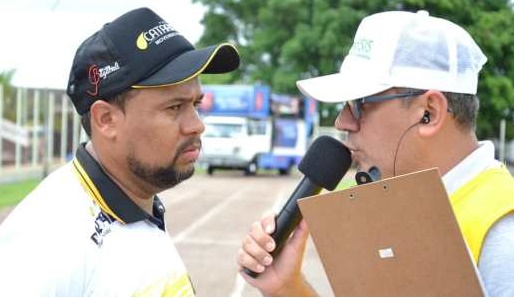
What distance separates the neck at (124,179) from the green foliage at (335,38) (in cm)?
2716

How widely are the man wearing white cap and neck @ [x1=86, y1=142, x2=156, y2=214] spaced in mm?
422

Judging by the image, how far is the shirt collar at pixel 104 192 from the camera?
2.03 m

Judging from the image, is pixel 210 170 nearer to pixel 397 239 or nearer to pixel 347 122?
pixel 347 122

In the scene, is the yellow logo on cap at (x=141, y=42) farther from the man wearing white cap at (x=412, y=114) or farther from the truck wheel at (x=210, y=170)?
the truck wheel at (x=210, y=170)

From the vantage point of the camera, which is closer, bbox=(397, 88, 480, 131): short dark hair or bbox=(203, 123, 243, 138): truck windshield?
bbox=(397, 88, 480, 131): short dark hair

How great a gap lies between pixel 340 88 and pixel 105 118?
0.71 metres

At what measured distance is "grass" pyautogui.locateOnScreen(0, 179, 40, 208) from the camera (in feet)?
49.0

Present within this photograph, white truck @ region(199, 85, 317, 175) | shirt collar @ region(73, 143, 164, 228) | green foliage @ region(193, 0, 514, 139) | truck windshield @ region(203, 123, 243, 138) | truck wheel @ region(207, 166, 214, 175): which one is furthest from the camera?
green foliage @ region(193, 0, 514, 139)

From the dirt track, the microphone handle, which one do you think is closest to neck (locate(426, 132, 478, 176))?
the microphone handle

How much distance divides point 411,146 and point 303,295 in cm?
53

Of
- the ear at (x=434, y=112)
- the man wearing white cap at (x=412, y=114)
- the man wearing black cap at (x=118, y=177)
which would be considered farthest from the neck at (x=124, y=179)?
the ear at (x=434, y=112)

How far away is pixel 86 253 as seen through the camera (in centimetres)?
184

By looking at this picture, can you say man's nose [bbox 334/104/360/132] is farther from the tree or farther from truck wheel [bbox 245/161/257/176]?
truck wheel [bbox 245/161/257/176]

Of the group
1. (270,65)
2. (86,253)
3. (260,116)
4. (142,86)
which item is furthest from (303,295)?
(270,65)
